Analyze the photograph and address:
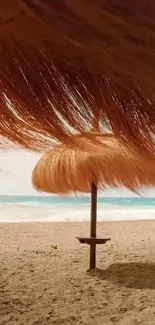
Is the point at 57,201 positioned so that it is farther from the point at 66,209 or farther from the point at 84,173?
the point at 84,173

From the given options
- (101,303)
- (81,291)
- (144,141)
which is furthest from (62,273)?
(144,141)

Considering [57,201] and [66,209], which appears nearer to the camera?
[66,209]

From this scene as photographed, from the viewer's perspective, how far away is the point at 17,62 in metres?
0.55

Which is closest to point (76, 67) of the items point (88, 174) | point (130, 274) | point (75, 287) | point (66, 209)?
point (75, 287)

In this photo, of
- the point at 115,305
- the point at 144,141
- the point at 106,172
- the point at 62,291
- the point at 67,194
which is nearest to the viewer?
the point at 144,141

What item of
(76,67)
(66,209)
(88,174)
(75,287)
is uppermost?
(66,209)

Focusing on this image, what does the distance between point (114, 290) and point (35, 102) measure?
94.1 inches

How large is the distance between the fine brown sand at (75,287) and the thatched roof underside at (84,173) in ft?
2.10

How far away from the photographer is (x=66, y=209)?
15.9m

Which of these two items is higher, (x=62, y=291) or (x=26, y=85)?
(x=26, y=85)

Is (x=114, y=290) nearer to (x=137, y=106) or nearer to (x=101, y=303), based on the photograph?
(x=101, y=303)

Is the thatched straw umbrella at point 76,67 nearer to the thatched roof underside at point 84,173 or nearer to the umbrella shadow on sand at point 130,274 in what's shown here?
the thatched roof underside at point 84,173

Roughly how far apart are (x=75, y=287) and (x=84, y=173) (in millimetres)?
813

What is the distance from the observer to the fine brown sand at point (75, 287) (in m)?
2.23
